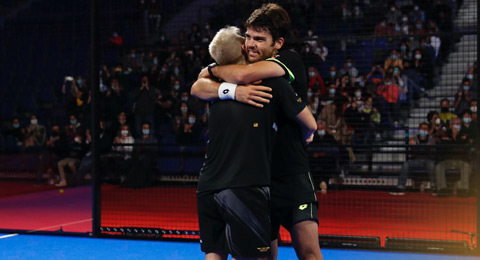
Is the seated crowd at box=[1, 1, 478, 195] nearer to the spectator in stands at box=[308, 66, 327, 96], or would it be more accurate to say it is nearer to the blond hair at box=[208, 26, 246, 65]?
the spectator in stands at box=[308, 66, 327, 96]

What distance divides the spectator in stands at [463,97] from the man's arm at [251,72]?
928 centimetres

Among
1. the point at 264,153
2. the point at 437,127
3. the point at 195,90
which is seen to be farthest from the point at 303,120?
the point at 437,127

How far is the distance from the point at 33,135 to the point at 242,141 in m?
13.5

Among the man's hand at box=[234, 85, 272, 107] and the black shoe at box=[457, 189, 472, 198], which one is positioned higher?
the man's hand at box=[234, 85, 272, 107]

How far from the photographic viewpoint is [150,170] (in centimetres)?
1213

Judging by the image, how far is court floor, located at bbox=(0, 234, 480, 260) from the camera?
22.5 feet

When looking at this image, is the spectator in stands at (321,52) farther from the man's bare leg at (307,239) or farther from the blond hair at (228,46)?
the blond hair at (228,46)

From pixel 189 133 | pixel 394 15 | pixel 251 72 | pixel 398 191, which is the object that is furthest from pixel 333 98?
pixel 251 72

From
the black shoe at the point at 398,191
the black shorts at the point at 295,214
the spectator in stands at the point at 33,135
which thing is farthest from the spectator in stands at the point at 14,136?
the black shorts at the point at 295,214

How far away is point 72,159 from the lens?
15109 mm

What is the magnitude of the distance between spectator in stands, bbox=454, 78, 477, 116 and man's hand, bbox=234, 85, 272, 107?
30.8 ft

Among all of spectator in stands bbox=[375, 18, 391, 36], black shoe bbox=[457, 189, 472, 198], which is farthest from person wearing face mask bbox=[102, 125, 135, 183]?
black shoe bbox=[457, 189, 472, 198]

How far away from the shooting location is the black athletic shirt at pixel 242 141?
337cm

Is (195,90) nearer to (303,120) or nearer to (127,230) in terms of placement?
(303,120)
